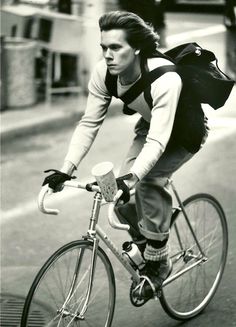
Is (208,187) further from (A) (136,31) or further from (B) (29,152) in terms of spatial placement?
(A) (136,31)

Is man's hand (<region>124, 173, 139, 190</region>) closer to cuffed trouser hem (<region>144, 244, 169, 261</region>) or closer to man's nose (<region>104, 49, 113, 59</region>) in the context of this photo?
man's nose (<region>104, 49, 113, 59</region>)

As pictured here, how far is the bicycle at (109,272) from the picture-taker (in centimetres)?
387

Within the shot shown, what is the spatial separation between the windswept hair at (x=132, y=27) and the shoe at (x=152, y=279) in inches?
49.3

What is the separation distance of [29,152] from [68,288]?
5.30 metres

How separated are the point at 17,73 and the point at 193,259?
663 centimetres

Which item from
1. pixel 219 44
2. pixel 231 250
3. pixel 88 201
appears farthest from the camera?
pixel 219 44

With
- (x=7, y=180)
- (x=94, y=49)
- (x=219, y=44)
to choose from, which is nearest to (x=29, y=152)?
(x=7, y=180)

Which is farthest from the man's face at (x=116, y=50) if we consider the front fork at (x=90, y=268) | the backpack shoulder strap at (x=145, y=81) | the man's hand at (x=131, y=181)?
the front fork at (x=90, y=268)

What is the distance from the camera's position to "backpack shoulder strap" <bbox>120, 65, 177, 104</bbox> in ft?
13.2

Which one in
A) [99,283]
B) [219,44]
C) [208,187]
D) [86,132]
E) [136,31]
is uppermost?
[136,31]

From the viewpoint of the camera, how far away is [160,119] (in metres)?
3.95

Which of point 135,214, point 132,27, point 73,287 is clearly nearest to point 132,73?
point 132,27

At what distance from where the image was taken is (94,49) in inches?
460

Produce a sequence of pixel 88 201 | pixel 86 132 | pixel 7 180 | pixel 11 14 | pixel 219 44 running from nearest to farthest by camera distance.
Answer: pixel 86 132 → pixel 88 201 → pixel 7 180 → pixel 11 14 → pixel 219 44
